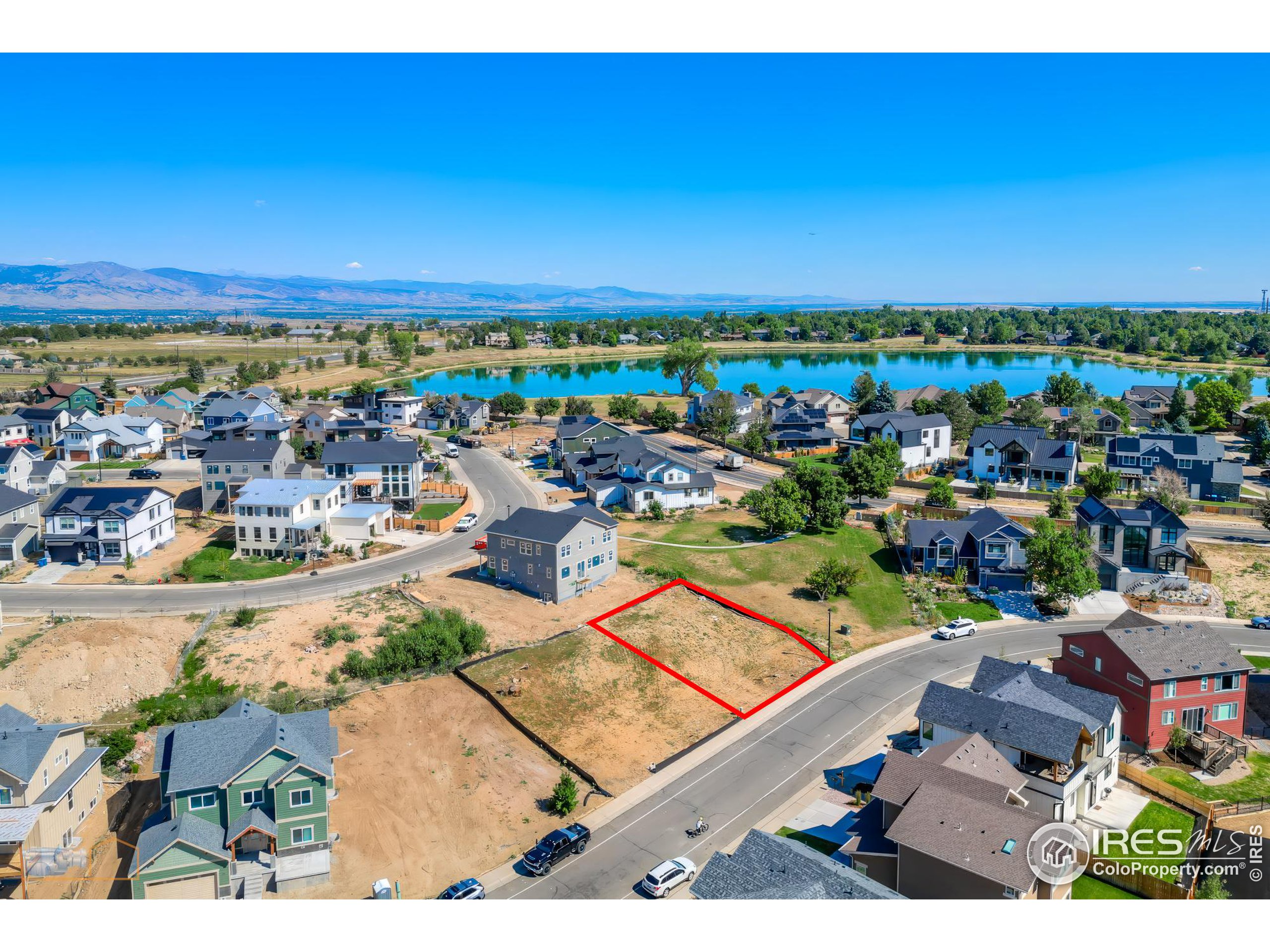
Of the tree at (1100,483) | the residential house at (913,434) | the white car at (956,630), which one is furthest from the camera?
the residential house at (913,434)

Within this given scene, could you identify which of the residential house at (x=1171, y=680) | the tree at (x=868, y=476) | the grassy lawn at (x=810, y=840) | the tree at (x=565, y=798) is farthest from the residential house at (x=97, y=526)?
the residential house at (x=1171, y=680)

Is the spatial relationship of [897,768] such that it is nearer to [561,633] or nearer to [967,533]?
[561,633]

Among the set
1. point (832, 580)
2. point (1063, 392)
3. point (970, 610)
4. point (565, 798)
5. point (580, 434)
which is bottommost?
point (565, 798)

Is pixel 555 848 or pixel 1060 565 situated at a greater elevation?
pixel 1060 565

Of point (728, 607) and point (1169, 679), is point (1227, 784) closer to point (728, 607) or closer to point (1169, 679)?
point (1169, 679)

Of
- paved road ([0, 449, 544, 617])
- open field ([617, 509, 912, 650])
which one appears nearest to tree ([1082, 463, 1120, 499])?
open field ([617, 509, 912, 650])

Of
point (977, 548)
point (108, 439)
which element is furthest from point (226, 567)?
point (977, 548)

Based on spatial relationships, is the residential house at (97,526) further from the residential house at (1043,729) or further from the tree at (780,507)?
the residential house at (1043,729)
